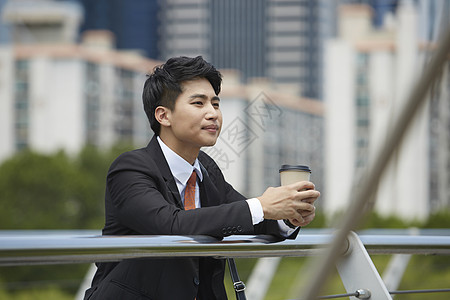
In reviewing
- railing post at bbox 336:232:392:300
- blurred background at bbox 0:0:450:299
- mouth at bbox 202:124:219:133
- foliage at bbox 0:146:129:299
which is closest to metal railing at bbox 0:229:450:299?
railing post at bbox 336:232:392:300

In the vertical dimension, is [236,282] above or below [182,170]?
below

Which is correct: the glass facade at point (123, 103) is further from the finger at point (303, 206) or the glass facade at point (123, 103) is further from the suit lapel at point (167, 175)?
the finger at point (303, 206)

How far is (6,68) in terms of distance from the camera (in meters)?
47.3

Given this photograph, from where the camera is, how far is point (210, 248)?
1060 millimetres

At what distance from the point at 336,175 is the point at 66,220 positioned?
18.1 m

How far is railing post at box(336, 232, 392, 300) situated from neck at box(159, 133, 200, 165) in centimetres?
32

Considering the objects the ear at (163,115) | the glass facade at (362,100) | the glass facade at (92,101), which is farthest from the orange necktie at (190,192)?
the glass facade at (92,101)

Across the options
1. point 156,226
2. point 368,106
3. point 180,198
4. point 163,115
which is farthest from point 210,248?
point 368,106

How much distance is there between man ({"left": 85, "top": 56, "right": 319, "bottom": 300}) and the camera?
112cm

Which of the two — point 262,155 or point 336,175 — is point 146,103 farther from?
point 262,155

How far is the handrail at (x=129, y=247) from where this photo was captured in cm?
94

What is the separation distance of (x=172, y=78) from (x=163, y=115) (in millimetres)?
71

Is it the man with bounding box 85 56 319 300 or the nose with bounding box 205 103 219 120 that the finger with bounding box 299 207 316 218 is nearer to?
the man with bounding box 85 56 319 300

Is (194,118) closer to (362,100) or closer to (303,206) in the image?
(303,206)
